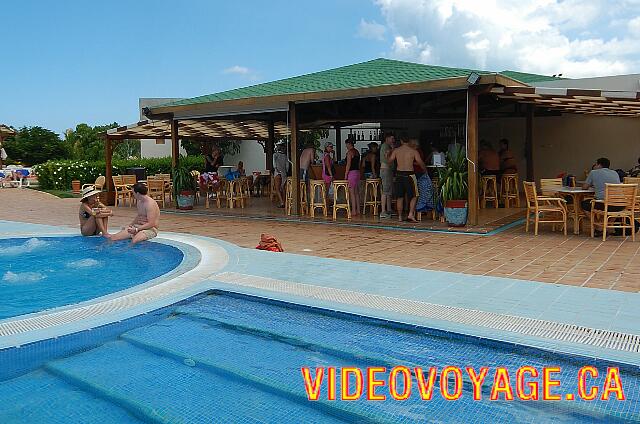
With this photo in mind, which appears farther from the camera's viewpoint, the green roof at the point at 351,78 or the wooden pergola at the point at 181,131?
the wooden pergola at the point at 181,131

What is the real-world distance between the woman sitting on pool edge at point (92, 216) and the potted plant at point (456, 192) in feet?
18.6

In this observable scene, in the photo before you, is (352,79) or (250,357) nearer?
(250,357)

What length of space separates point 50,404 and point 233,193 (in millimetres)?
11235

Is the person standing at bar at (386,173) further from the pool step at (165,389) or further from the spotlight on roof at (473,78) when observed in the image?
Answer: the pool step at (165,389)

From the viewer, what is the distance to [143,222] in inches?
353

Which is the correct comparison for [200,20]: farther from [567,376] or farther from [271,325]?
[567,376]

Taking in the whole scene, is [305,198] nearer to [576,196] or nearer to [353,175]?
[353,175]

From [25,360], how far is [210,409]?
1554 mm


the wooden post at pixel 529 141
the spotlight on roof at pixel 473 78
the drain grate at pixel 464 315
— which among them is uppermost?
the spotlight on roof at pixel 473 78

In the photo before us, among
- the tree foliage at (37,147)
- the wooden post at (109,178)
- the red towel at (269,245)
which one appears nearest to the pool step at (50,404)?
the red towel at (269,245)

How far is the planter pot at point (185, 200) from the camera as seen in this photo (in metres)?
14.4

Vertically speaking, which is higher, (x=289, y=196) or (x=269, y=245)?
(x=289, y=196)

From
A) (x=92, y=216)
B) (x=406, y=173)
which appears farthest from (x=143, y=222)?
(x=406, y=173)

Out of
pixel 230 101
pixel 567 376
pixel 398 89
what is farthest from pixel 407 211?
pixel 567 376
